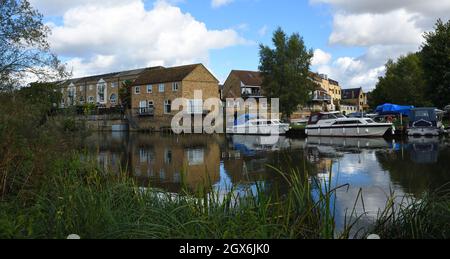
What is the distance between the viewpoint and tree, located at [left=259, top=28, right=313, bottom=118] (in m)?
51.7

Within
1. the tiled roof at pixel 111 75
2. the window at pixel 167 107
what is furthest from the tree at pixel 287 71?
the tiled roof at pixel 111 75

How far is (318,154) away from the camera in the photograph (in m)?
23.9

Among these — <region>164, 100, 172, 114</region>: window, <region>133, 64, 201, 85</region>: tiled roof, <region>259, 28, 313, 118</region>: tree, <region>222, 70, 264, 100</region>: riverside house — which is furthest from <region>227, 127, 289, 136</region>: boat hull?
<region>222, 70, 264, 100</region>: riverside house

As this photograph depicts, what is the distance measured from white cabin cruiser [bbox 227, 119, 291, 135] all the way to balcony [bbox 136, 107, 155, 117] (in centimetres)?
1971

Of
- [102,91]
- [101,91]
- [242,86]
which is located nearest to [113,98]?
[102,91]

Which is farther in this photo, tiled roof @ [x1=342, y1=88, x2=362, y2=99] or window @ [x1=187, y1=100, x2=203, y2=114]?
tiled roof @ [x1=342, y1=88, x2=362, y2=99]

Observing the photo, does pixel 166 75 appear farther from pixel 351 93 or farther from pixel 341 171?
pixel 351 93

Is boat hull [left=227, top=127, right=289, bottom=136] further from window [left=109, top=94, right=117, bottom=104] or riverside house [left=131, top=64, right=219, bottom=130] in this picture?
window [left=109, top=94, right=117, bottom=104]

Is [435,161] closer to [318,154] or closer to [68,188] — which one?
[318,154]

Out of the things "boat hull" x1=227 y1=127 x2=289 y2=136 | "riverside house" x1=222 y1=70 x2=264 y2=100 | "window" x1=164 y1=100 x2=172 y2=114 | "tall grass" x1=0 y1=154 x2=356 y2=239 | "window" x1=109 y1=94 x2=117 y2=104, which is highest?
"riverside house" x1=222 y1=70 x2=264 y2=100

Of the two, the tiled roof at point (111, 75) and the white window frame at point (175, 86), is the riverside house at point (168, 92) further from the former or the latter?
the tiled roof at point (111, 75)

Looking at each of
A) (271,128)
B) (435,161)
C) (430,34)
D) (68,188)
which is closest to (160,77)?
(271,128)

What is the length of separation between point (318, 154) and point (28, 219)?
20.5 meters

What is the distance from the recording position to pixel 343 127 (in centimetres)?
3784
